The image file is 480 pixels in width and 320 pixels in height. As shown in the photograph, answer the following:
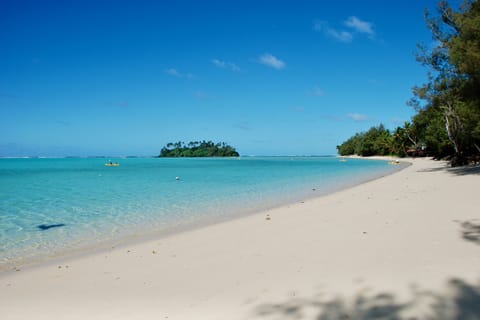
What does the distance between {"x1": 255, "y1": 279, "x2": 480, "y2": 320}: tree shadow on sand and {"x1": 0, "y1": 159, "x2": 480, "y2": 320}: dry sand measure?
→ 1 cm

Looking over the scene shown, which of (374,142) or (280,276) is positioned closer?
(280,276)

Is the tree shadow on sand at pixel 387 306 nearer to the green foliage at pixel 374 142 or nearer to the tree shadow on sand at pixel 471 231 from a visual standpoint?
the tree shadow on sand at pixel 471 231

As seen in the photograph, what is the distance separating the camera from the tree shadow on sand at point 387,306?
331 centimetres

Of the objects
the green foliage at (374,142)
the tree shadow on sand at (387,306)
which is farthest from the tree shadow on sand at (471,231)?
the green foliage at (374,142)

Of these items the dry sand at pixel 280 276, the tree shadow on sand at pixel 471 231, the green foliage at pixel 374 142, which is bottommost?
the dry sand at pixel 280 276

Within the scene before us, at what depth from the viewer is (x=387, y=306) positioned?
3537mm

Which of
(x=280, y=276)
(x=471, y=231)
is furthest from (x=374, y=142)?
(x=280, y=276)

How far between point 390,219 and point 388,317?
5631mm

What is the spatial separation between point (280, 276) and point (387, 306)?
5.48 ft

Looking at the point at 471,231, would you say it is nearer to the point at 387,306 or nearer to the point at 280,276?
the point at 387,306

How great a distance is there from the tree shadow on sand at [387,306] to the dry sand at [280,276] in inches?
0.4

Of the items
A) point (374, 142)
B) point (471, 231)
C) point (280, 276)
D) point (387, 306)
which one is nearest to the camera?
point (387, 306)

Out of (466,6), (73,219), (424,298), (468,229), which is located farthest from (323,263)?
(466,6)

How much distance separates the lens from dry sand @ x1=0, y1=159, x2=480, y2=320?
12.2 feet
